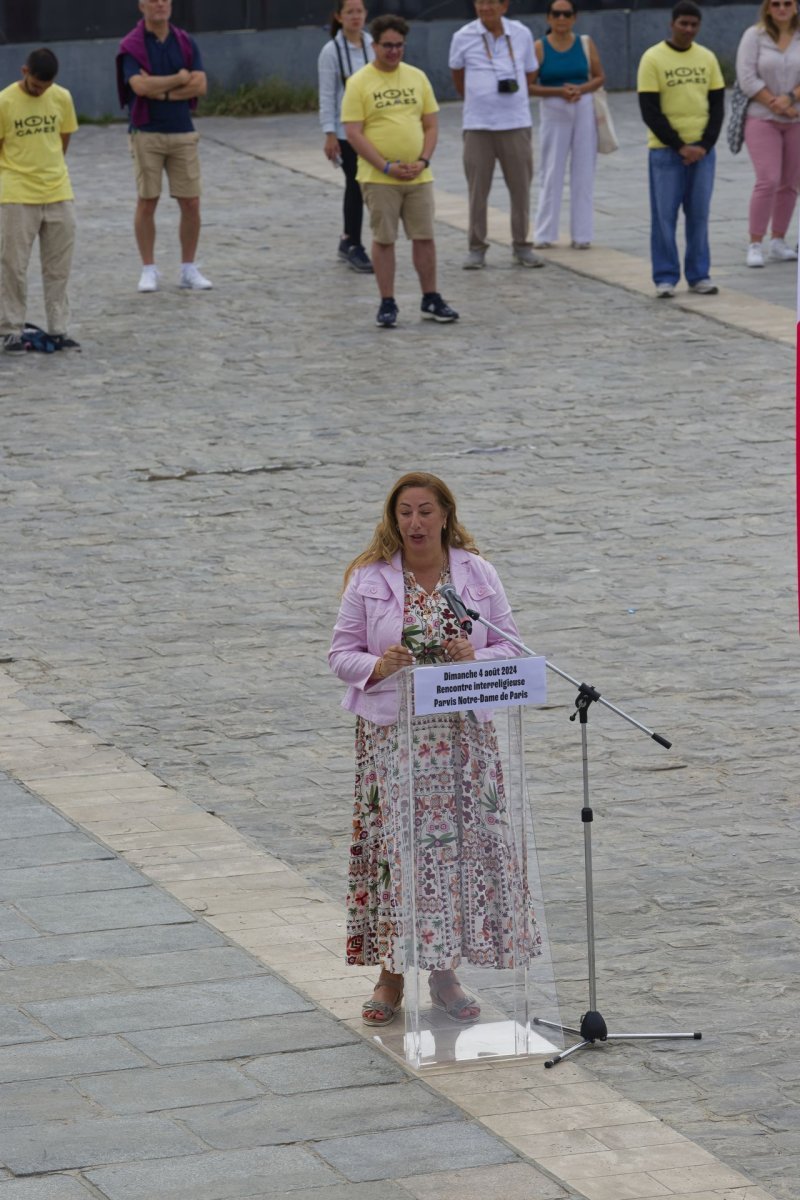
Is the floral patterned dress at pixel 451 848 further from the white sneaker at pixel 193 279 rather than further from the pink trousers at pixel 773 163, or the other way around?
the white sneaker at pixel 193 279

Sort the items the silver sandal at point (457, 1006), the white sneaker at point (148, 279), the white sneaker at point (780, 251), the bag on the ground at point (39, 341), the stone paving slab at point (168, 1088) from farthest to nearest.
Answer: the white sneaker at point (780, 251) < the white sneaker at point (148, 279) < the bag on the ground at point (39, 341) < the silver sandal at point (457, 1006) < the stone paving slab at point (168, 1088)

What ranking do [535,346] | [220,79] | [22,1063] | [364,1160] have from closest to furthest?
[364,1160] → [22,1063] → [535,346] → [220,79]

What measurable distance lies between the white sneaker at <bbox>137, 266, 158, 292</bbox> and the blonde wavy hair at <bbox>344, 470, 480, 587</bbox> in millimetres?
11503

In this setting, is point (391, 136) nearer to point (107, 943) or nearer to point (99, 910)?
point (99, 910)

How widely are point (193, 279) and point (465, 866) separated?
39.2ft

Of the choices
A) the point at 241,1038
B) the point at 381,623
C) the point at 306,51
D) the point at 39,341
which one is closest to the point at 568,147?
the point at 39,341

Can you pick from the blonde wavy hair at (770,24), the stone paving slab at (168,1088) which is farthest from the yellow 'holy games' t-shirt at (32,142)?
the stone paving slab at (168,1088)

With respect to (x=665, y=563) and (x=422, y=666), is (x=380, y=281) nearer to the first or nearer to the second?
(x=665, y=563)

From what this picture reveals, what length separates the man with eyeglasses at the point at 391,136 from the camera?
616 inches

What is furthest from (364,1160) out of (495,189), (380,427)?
(495,189)

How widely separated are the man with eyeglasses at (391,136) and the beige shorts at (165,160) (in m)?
1.60

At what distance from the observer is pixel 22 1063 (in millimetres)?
6289

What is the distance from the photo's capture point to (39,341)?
16312 mm

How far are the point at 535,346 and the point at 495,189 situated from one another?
19.9ft
